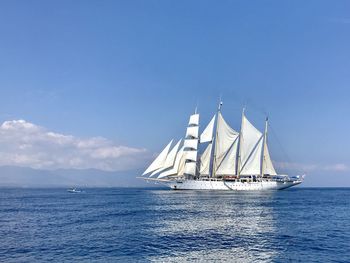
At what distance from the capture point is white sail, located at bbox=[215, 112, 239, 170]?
505ft

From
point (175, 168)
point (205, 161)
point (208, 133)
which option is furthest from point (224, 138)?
point (175, 168)

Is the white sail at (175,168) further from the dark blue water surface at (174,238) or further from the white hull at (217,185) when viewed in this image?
the dark blue water surface at (174,238)

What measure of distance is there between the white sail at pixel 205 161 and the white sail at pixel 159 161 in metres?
18.7

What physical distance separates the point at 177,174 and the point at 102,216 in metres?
90.7

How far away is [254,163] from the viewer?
15300cm

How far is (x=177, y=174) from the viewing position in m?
151

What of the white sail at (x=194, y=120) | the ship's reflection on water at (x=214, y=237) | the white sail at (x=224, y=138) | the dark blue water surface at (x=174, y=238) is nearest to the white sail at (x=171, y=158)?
the white sail at (x=194, y=120)

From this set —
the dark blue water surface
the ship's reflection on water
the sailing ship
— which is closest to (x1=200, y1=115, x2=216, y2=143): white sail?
the sailing ship

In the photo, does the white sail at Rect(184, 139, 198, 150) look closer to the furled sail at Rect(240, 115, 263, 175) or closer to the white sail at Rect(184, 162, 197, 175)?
the white sail at Rect(184, 162, 197, 175)

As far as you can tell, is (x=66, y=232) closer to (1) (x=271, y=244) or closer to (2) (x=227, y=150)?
(1) (x=271, y=244)

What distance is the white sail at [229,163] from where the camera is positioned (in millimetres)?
152625

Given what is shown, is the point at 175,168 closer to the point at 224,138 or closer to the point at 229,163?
the point at 229,163

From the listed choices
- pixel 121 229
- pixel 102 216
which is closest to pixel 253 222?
pixel 121 229

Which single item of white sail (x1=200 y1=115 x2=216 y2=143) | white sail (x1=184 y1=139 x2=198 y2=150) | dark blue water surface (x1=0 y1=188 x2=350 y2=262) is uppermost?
white sail (x1=200 y1=115 x2=216 y2=143)
